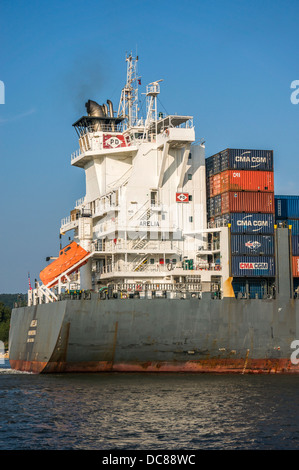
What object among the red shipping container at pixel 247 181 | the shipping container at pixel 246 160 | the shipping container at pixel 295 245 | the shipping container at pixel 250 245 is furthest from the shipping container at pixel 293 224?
the shipping container at pixel 246 160

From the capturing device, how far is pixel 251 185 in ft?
139

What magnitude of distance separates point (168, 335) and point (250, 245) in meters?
8.31

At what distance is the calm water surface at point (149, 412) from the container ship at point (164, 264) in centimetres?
167

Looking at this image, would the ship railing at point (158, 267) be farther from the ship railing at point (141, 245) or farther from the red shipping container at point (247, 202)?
the red shipping container at point (247, 202)

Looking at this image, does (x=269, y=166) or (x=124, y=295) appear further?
(x=269, y=166)

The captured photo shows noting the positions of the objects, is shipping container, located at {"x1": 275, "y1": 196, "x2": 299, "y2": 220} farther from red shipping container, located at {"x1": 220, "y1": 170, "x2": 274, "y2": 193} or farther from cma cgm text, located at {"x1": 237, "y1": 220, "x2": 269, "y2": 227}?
cma cgm text, located at {"x1": 237, "y1": 220, "x2": 269, "y2": 227}

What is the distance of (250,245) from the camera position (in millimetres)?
41281

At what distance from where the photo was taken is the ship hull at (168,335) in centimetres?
3612

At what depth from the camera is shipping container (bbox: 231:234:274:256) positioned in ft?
135

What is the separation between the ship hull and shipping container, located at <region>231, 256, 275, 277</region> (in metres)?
2.47

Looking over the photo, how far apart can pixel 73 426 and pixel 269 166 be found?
24.4 metres

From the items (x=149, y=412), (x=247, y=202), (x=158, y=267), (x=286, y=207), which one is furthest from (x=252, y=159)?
(x=149, y=412)
